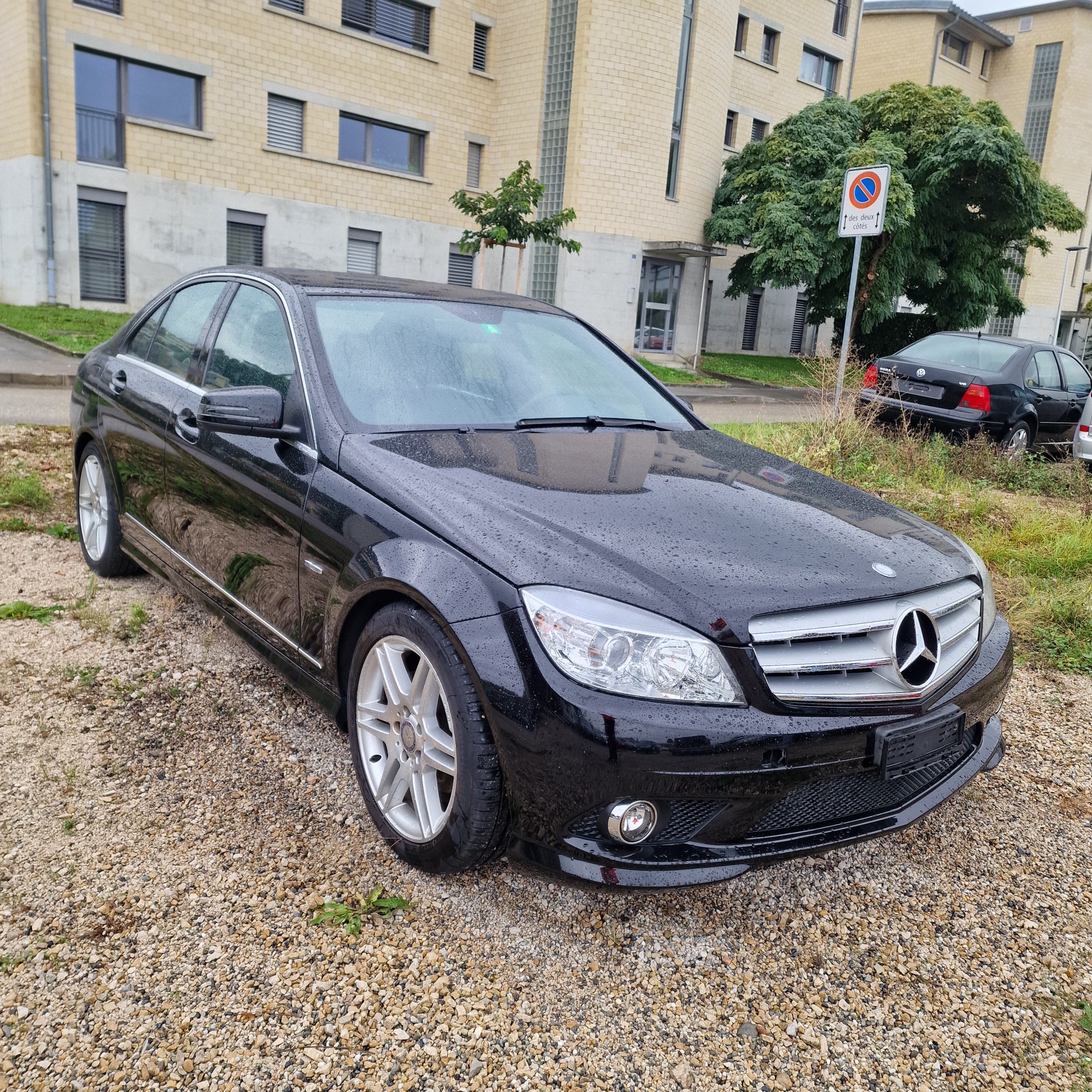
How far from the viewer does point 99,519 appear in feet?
15.6

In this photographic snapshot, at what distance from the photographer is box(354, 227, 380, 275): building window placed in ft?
85.8

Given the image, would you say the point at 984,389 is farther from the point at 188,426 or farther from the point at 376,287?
the point at 188,426

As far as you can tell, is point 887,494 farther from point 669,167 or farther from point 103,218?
point 669,167

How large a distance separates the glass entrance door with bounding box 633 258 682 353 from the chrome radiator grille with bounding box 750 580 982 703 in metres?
26.8

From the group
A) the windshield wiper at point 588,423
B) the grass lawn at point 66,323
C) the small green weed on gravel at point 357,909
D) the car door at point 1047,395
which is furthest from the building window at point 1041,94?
the small green weed on gravel at point 357,909

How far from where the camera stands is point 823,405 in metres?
8.09

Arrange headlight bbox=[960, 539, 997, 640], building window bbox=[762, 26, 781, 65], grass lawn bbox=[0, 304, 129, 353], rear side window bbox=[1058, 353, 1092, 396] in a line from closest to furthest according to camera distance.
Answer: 1. headlight bbox=[960, 539, 997, 640]
2. rear side window bbox=[1058, 353, 1092, 396]
3. grass lawn bbox=[0, 304, 129, 353]
4. building window bbox=[762, 26, 781, 65]

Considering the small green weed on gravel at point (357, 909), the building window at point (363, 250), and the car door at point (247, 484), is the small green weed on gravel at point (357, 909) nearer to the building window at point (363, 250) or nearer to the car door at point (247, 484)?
the car door at point (247, 484)

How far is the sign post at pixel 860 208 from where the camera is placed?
7.71 meters

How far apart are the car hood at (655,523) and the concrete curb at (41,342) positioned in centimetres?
1205

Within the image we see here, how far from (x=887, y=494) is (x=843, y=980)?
4.94 metres

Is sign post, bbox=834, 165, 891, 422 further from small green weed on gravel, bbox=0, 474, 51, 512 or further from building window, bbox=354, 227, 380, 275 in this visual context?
building window, bbox=354, 227, 380, 275

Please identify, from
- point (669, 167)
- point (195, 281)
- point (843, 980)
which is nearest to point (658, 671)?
point (843, 980)

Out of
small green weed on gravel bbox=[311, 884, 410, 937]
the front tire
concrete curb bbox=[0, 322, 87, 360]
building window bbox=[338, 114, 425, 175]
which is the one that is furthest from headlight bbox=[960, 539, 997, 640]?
building window bbox=[338, 114, 425, 175]
